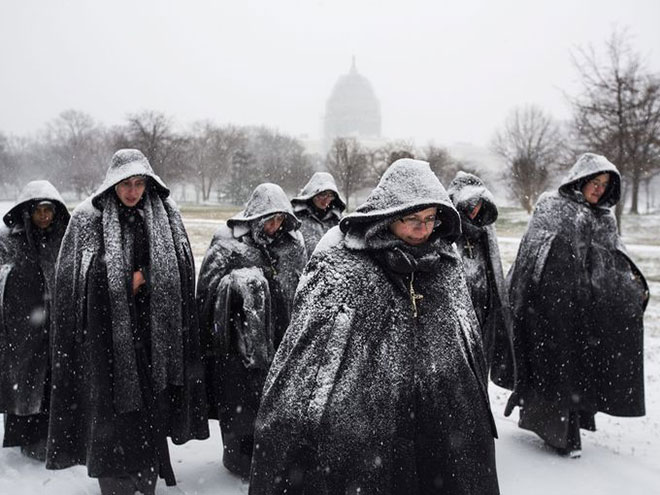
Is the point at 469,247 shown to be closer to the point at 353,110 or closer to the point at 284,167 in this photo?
the point at 284,167

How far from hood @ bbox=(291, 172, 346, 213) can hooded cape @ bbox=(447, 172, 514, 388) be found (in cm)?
202

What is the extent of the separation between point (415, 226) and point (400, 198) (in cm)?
16

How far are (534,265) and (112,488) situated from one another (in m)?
3.82

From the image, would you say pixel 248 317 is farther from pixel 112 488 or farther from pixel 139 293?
pixel 112 488

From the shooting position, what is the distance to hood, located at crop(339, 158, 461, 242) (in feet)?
9.98

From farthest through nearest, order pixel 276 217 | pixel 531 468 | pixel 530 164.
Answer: pixel 530 164
pixel 276 217
pixel 531 468

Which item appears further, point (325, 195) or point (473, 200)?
point (325, 195)

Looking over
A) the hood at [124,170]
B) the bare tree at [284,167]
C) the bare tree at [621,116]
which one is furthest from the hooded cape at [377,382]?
the bare tree at [284,167]

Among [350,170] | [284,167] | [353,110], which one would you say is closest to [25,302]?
[350,170]

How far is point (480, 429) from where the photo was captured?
10.3 feet

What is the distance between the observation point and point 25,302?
570cm

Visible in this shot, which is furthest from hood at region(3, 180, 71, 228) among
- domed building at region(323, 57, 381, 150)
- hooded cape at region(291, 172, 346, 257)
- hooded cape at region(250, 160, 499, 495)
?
domed building at region(323, 57, 381, 150)

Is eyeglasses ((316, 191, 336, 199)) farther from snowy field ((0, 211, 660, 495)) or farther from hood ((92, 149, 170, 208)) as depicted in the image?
hood ((92, 149, 170, 208))

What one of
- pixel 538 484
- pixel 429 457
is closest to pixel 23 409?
pixel 429 457
